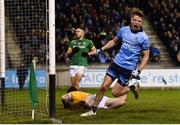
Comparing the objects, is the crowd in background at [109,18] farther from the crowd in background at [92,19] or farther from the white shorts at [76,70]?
the white shorts at [76,70]

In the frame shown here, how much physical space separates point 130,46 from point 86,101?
169 centimetres

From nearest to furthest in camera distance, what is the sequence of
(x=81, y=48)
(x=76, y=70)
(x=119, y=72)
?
(x=119, y=72) → (x=81, y=48) → (x=76, y=70)

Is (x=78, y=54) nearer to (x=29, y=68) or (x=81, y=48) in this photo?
(x=81, y=48)

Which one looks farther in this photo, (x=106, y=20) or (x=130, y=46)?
(x=106, y=20)

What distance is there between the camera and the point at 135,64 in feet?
42.4

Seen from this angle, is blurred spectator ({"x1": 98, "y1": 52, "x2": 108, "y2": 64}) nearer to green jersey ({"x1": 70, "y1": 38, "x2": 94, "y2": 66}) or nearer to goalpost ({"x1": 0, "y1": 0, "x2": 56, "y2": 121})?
goalpost ({"x1": 0, "y1": 0, "x2": 56, "y2": 121})

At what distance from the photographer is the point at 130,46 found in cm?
1270

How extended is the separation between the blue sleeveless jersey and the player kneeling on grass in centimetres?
83

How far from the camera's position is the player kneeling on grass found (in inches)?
520

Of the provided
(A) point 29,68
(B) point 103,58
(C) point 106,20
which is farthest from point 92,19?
(A) point 29,68

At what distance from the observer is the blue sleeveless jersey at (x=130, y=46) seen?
12582 millimetres

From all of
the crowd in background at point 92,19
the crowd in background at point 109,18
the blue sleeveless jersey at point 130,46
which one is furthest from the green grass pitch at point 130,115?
the crowd in background at point 109,18

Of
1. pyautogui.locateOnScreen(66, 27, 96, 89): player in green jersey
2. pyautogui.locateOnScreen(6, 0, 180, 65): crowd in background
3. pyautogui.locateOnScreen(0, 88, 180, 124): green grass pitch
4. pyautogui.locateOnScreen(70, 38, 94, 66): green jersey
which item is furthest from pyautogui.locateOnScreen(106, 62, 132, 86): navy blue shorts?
pyautogui.locateOnScreen(6, 0, 180, 65): crowd in background

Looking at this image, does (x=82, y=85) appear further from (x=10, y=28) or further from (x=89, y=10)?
(x=89, y=10)
